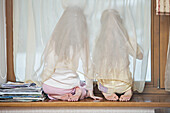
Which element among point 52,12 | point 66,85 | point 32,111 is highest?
point 52,12

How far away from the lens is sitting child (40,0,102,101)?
1.63 metres

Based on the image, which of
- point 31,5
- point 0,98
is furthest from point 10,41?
point 0,98

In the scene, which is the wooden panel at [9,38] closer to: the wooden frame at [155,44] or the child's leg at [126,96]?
the wooden frame at [155,44]

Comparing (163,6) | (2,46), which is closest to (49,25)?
(2,46)

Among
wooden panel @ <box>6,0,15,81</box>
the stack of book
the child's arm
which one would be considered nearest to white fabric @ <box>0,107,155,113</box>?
the stack of book

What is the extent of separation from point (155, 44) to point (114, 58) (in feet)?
1.38

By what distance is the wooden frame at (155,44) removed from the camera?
183 cm

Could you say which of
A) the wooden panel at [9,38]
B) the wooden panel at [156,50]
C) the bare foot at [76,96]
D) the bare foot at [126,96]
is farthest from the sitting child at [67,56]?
the wooden panel at [156,50]

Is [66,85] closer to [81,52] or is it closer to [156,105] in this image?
[81,52]

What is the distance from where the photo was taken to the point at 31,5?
1.72 meters

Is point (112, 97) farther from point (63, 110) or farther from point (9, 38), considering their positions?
point (9, 38)

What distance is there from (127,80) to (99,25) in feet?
1.51

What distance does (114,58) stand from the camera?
1656mm

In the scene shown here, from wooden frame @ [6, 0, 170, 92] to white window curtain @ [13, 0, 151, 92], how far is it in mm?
118
